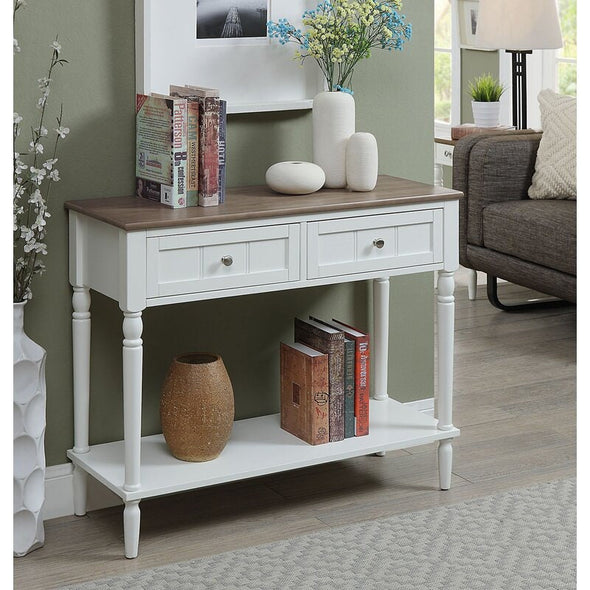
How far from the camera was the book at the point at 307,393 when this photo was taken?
96.8 inches

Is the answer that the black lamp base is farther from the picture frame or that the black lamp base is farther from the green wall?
the picture frame

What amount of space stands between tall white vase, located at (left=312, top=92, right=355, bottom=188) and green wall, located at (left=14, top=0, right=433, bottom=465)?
6.5 inches

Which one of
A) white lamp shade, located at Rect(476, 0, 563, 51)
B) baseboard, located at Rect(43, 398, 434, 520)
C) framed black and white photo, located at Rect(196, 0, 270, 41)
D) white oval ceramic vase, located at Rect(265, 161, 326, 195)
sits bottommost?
baseboard, located at Rect(43, 398, 434, 520)

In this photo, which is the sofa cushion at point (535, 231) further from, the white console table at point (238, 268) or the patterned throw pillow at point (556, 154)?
the white console table at point (238, 268)

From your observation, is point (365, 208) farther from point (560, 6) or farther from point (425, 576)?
point (560, 6)

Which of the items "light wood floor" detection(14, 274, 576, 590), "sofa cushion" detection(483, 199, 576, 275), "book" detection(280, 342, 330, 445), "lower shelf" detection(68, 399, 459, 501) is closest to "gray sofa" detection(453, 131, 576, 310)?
"sofa cushion" detection(483, 199, 576, 275)

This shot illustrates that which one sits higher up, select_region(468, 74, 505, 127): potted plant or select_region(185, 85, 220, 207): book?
select_region(468, 74, 505, 127): potted plant

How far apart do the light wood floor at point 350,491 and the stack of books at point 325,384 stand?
0.63 ft

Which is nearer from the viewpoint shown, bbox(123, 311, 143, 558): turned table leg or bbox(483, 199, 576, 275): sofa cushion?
bbox(123, 311, 143, 558): turned table leg

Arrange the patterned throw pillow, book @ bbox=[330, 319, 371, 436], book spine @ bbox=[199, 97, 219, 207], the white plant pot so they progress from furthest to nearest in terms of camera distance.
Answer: the white plant pot
the patterned throw pillow
book @ bbox=[330, 319, 371, 436]
book spine @ bbox=[199, 97, 219, 207]

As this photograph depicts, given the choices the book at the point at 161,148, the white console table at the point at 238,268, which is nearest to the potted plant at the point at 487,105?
the white console table at the point at 238,268

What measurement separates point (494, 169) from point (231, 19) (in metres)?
2.02

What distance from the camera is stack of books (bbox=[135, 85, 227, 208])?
2.18 meters

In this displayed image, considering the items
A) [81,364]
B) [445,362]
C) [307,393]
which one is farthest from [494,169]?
[81,364]
